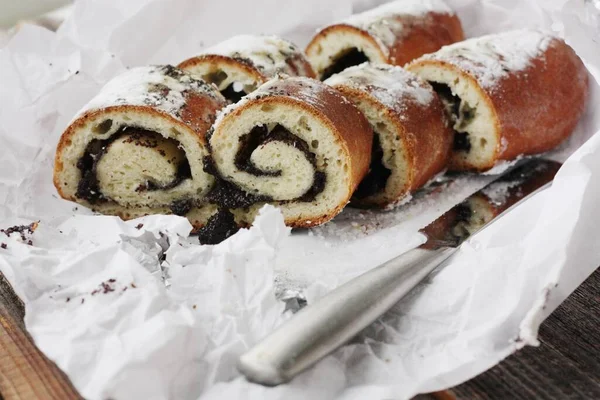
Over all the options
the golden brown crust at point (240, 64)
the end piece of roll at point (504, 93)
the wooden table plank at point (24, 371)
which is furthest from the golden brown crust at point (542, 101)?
the wooden table plank at point (24, 371)

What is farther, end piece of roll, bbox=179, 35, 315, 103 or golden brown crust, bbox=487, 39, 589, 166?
end piece of roll, bbox=179, 35, 315, 103

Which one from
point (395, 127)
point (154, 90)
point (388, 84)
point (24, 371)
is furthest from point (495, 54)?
point (24, 371)

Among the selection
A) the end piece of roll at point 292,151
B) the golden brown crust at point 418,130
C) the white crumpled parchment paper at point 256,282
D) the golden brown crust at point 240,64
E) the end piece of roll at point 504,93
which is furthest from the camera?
the golden brown crust at point 240,64

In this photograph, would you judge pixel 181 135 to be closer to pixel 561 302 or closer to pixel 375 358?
pixel 375 358

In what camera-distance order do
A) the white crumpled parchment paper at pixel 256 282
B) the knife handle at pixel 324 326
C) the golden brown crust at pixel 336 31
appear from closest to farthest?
the knife handle at pixel 324 326
the white crumpled parchment paper at pixel 256 282
the golden brown crust at pixel 336 31

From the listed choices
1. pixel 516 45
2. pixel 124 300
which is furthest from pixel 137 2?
pixel 124 300

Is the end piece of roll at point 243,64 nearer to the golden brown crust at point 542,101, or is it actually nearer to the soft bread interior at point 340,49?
the soft bread interior at point 340,49

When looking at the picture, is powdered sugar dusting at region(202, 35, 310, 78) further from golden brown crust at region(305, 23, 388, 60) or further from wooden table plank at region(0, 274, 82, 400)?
wooden table plank at region(0, 274, 82, 400)

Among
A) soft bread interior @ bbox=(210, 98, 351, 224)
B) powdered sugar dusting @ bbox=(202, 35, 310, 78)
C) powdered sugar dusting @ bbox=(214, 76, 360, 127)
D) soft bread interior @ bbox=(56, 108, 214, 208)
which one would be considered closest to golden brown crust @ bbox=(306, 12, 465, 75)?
powdered sugar dusting @ bbox=(202, 35, 310, 78)
